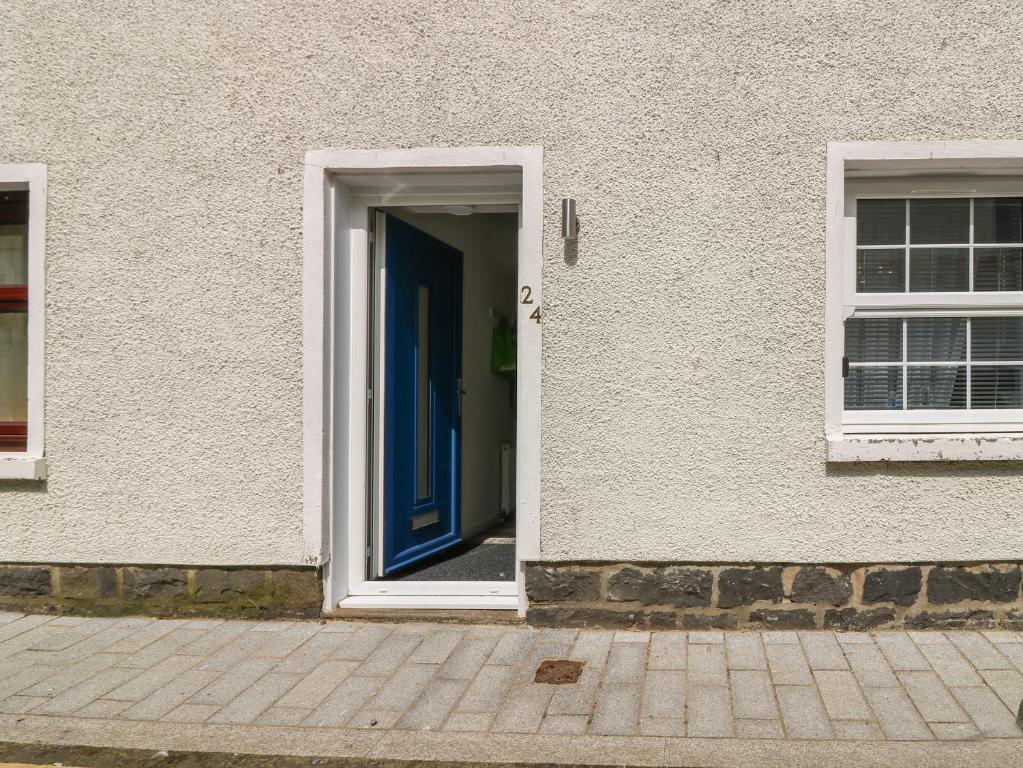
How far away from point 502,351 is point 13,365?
3905 millimetres

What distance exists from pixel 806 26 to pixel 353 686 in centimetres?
419

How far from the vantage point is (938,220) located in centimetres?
502

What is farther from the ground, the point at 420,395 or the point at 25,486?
the point at 420,395

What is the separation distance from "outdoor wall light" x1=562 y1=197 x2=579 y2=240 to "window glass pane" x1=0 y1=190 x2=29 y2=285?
11.1 feet

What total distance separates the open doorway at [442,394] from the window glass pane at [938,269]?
2.37m

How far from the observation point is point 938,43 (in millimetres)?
4781

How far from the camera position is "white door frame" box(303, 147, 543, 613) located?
16.2 ft

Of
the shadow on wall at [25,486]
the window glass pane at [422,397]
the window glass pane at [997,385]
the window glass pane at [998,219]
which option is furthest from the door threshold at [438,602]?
the window glass pane at [998,219]

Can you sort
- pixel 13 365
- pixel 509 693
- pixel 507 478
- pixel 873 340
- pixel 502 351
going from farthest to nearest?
pixel 507 478 < pixel 502 351 < pixel 13 365 < pixel 873 340 < pixel 509 693

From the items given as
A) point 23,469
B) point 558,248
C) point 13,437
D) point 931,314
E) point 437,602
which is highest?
point 558,248

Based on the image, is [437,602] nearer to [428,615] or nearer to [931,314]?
[428,615]

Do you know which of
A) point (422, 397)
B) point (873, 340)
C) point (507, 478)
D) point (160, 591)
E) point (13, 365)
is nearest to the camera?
point (873, 340)

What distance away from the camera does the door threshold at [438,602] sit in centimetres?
515

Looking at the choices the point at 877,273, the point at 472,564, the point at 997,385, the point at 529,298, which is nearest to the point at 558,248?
the point at 529,298
